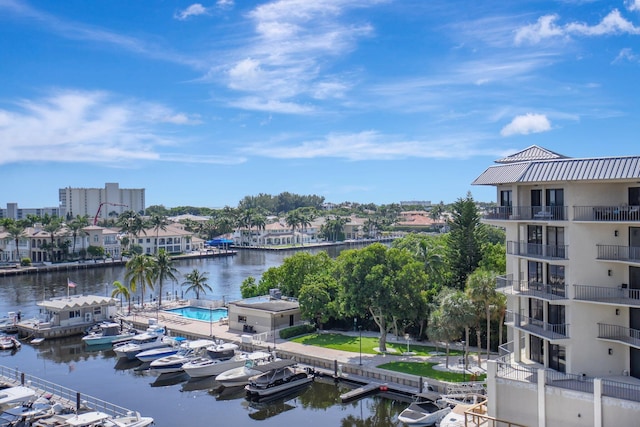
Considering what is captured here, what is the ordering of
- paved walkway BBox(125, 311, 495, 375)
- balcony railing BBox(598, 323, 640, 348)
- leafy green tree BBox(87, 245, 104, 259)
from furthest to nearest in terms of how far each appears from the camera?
leafy green tree BBox(87, 245, 104, 259)
paved walkway BBox(125, 311, 495, 375)
balcony railing BBox(598, 323, 640, 348)

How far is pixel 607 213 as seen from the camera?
2916 cm

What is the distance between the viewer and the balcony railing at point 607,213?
28.5 metres

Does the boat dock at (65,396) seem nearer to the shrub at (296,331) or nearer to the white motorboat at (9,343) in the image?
the white motorboat at (9,343)

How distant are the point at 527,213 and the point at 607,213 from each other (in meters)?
4.39

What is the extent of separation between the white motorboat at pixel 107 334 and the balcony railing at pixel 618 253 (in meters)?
42.0

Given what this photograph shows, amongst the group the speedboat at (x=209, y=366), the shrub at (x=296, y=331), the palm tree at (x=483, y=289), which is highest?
the palm tree at (x=483, y=289)

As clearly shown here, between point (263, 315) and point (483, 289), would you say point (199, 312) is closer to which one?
point (263, 315)

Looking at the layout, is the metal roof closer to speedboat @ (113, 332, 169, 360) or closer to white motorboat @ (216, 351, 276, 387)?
white motorboat @ (216, 351, 276, 387)

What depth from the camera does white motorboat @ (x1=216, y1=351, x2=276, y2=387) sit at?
41.3 m

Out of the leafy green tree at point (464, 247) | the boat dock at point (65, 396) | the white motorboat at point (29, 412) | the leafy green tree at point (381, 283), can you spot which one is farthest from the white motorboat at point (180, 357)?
the leafy green tree at point (464, 247)

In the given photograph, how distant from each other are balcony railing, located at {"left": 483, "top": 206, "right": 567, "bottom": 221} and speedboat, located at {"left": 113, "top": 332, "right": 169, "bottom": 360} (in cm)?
3059

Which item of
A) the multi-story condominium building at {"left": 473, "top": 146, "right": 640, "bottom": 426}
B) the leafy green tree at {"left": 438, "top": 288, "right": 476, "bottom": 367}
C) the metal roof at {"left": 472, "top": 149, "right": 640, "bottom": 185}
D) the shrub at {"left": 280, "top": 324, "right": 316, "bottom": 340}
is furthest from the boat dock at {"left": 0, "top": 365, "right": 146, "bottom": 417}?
the metal roof at {"left": 472, "top": 149, "right": 640, "bottom": 185}

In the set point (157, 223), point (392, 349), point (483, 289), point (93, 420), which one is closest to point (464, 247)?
point (392, 349)

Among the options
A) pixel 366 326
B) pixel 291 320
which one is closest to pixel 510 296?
pixel 366 326
